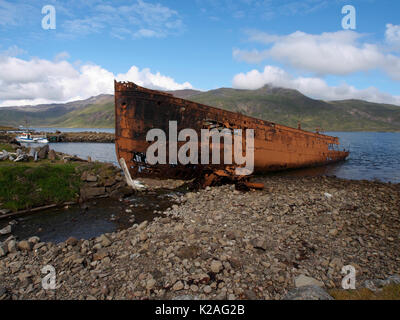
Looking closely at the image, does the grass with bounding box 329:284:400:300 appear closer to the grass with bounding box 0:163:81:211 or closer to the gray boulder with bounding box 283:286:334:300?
the gray boulder with bounding box 283:286:334:300

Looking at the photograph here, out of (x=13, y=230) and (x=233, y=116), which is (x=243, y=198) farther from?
(x=13, y=230)

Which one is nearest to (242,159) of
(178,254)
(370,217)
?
(370,217)

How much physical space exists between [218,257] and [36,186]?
8.91 m

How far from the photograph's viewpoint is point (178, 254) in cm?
535

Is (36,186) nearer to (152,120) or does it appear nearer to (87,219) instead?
(87,219)

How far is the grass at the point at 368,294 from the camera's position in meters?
3.87

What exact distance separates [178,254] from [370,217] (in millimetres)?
7351

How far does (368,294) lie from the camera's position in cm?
A: 397

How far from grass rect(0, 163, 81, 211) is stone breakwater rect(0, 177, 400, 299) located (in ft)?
10.8

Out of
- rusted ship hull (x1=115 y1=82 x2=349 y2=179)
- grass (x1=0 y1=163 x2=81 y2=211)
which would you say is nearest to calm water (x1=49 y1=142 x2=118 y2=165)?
rusted ship hull (x1=115 y1=82 x2=349 y2=179)

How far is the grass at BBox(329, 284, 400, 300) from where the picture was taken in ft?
12.7

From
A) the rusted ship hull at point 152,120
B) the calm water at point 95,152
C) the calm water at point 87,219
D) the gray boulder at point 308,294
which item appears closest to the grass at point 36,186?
the calm water at point 87,219

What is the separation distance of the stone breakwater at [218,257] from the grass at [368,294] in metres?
0.27
